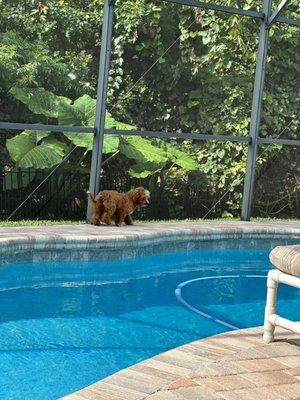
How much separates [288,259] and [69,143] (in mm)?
6123

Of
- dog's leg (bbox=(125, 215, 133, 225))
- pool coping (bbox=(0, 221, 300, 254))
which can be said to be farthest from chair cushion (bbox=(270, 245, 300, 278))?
dog's leg (bbox=(125, 215, 133, 225))

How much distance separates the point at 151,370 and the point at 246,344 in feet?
1.97

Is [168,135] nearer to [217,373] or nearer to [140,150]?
[140,150]

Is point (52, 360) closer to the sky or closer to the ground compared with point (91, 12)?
closer to the ground

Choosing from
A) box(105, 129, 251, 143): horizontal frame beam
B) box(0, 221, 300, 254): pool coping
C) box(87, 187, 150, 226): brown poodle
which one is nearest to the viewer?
box(0, 221, 300, 254): pool coping

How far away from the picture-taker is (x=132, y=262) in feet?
22.6

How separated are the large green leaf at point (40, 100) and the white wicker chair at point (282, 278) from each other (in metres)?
5.98

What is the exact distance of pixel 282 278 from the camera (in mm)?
3047

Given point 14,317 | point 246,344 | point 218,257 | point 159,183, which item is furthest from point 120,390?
point 159,183

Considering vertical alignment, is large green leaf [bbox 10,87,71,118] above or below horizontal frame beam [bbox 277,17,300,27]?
below

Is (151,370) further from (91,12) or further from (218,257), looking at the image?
(91,12)

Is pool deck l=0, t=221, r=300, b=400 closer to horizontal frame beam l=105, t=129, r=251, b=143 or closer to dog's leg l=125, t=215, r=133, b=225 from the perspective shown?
dog's leg l=125, t=215, r=133, b=225

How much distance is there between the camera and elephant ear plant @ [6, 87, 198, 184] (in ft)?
27.6

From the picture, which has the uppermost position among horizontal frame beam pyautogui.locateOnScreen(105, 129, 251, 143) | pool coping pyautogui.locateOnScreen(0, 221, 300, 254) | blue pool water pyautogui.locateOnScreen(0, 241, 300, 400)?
horizontal frame beam pyautogui.locateOnScreen(105, 129, 251, 143)
